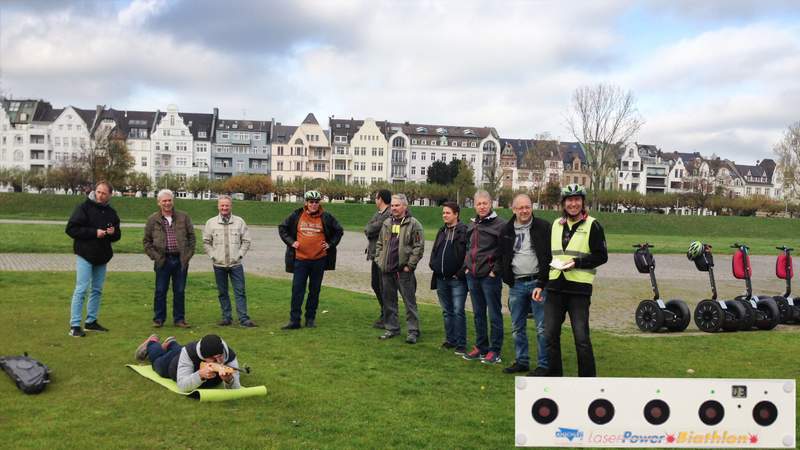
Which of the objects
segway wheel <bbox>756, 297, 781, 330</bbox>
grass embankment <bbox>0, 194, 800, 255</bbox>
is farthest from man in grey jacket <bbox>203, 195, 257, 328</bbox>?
grass embankment <bbox>0, 194, 800, 255</bbox>

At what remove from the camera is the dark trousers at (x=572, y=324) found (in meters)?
6.82

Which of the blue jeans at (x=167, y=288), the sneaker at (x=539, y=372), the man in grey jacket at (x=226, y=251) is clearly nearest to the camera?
the sneaker at (x=539, y=372)

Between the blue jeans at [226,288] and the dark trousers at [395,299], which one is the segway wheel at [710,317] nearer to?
the dark trousers at [395,299]

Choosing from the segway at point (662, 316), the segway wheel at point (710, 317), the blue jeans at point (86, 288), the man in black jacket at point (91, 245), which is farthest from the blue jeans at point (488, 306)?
the blue jeans at point (86, 288)

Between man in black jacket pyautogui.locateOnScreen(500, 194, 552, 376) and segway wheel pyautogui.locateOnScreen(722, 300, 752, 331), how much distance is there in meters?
4.80

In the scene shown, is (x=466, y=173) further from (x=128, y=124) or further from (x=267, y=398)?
(x=267, y=398)

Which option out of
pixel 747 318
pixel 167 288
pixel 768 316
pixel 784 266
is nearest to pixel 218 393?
pixel 167 288

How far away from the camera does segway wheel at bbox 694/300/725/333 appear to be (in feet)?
35.9

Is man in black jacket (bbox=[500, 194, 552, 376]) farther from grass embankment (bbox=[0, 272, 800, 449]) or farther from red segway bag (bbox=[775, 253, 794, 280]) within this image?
red segway bag (bbox=[775, 253, 794, 280])

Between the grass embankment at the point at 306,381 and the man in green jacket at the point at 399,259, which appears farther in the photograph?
the man in green jacket at the point at 399,259

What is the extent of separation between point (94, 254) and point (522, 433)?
7.95 meters

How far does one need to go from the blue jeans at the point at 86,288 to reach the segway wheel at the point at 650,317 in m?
8.29

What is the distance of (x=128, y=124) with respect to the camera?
115 meters

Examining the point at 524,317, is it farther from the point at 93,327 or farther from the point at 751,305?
the point at 93,327
